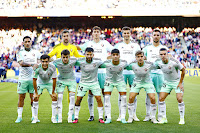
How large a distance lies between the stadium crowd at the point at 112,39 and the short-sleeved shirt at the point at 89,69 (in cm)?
2347

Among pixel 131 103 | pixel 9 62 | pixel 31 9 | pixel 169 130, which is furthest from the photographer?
pixel 31 9

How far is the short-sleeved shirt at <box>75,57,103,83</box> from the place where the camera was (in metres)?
7.73

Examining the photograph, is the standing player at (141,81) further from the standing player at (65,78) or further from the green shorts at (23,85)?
the green shorts at (23,85)

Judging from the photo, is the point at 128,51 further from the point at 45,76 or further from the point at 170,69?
the point at 45,76

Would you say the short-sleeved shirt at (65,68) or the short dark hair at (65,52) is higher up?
the short dark hair at (65,52)

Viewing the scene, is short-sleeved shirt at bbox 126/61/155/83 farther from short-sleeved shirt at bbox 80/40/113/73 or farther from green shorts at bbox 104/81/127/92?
short-sleeved shirt at bbox 80/40/113/73

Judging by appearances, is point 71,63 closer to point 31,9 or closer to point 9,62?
point 9,62

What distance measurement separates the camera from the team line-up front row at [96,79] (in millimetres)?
7625

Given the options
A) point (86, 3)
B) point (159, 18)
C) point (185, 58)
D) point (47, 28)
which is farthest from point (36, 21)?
point (185, 58)

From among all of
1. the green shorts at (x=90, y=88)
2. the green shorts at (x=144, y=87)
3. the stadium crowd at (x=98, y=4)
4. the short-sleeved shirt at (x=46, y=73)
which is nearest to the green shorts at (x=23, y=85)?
the short-sleeved shirt at (x=46, y=73)

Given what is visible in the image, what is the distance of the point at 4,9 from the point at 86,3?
8195 mm

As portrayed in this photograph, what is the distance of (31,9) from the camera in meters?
30.8

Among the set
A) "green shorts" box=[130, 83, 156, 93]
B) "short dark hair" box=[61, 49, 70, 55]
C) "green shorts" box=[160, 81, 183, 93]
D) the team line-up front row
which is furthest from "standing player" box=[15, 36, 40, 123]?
"green shorts" box=[160, 81, 183, 93]

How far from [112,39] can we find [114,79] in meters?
26.0
